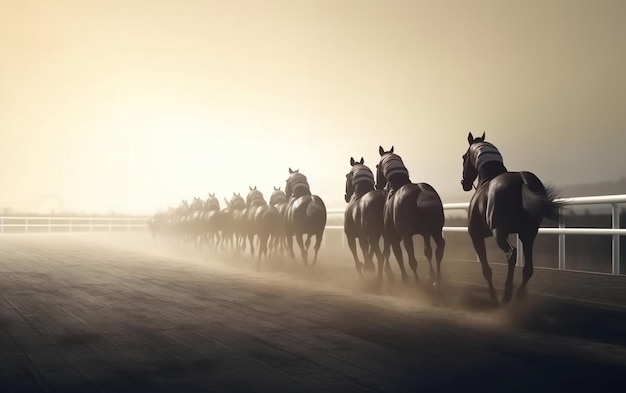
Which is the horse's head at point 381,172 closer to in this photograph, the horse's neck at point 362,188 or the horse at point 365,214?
the horse at point 365,214

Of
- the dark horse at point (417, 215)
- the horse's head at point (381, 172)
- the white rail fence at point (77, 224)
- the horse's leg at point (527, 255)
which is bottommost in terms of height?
the white rail fence at point (77, 224)

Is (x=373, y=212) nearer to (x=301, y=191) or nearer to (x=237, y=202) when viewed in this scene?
(x=301, y=191)

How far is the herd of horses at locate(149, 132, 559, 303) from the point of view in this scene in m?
7.45

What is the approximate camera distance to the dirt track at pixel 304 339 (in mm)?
4043

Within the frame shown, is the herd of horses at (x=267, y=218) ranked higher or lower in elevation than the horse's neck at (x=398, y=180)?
lower

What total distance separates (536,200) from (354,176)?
17.2 ft

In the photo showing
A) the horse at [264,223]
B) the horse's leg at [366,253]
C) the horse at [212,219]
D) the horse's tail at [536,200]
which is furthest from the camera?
the horse at [212,219]

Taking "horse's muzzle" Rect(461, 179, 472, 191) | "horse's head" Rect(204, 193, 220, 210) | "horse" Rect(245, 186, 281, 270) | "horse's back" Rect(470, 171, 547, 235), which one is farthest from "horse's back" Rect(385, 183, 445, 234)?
"horse's head" Rect(204, 193, 220, 210)

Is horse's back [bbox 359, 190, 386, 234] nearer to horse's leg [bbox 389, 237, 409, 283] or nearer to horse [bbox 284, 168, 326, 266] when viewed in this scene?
horse's leg [bbox 389, 237, 409, 283]

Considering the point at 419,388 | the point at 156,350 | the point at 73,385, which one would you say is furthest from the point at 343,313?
the point at 73,385

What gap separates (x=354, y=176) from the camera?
12.2m

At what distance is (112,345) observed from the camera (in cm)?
515

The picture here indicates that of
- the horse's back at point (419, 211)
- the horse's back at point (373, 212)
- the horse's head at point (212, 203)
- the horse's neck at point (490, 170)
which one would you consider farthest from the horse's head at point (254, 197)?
the horse's neck at point (490, 170)

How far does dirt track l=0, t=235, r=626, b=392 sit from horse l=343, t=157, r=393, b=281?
1.13m
